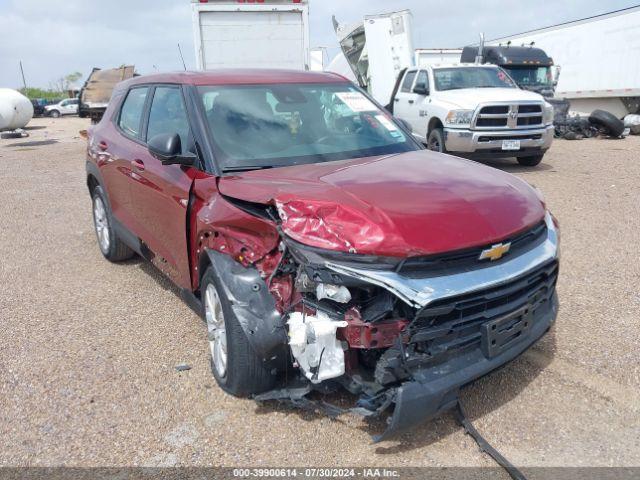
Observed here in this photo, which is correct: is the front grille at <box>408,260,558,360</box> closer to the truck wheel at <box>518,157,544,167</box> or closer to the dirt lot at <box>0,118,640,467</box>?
the dirt lot at <box>0,118,640,467</box>

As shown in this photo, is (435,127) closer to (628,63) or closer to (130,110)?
(130,110)

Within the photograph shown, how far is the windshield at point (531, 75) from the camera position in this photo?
15211 millimetres

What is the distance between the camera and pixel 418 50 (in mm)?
16875

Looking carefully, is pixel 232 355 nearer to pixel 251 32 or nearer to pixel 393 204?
pixel 393 204

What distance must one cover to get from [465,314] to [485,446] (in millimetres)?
696

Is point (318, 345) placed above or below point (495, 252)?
below

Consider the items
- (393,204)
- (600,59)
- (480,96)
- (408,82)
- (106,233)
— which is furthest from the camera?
(600,59)

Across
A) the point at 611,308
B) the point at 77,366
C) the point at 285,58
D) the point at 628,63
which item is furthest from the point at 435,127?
the point at 628,63

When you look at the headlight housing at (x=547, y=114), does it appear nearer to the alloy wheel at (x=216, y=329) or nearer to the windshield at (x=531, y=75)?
the windshield at (x=531, y=75)

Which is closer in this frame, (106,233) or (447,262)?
(447,262)

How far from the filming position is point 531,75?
15305mm

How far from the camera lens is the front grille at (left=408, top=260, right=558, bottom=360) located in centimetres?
242

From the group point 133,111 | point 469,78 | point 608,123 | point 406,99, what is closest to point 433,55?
point 608,123

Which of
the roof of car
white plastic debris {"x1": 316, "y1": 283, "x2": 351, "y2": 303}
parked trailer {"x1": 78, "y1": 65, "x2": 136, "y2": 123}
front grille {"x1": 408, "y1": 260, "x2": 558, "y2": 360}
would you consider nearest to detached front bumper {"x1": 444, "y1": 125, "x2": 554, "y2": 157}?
the roof of car
